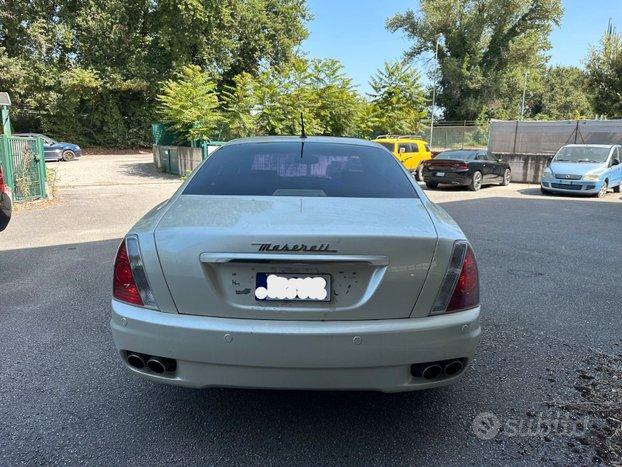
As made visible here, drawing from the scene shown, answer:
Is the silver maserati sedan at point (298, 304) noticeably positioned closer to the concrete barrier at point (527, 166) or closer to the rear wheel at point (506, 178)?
the rear wheel at point (506, 178)

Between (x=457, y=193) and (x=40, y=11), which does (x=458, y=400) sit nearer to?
(x=457, y=193)

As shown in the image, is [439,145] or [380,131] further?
[439,145]

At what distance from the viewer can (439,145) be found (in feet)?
121

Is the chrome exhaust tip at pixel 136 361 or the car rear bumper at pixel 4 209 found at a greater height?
the car rear bumper at pixel 4 209

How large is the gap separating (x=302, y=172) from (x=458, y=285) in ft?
4.46

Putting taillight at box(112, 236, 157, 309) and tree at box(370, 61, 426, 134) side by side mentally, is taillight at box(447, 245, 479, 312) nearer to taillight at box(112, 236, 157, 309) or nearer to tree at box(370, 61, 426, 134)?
taillight at box(112, 236, 157, 309)

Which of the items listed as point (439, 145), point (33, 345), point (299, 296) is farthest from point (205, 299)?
point (439, 145)

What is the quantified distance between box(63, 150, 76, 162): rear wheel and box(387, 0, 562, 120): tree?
111 feet

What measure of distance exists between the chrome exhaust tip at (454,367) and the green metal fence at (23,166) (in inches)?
449

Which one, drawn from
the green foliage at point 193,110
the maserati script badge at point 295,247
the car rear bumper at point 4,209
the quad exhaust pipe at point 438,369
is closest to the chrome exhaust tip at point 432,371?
the quad exhaust pipe at point 438,369

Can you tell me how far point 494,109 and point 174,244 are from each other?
49101mm

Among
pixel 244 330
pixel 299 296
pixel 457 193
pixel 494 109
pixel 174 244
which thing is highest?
pixel 494 109

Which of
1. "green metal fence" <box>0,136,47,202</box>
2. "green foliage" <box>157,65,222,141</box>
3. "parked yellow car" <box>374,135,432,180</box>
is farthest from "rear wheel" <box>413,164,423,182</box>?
"green metal fence" <box>0,136,47,202</box>

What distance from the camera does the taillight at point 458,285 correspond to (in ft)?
7.45
